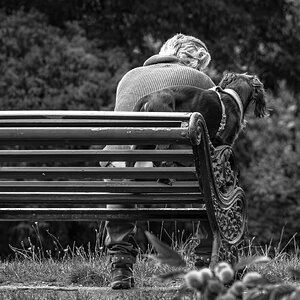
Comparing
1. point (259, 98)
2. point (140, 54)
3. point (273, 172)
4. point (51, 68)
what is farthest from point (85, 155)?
point (273, 172)

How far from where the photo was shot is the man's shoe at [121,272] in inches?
194

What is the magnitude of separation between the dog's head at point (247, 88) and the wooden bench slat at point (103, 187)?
565 mm

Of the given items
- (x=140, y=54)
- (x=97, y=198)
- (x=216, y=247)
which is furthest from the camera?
(x=140, y=54)

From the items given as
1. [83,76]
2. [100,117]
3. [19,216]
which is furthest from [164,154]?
[83,76]

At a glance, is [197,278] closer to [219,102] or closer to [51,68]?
[219,102]

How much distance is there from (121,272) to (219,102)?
0.96 m

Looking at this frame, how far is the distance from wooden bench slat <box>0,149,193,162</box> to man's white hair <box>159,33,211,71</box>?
1.41 m

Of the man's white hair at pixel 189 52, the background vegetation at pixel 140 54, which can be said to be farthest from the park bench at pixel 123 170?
the background vegetation at pixel 140 54

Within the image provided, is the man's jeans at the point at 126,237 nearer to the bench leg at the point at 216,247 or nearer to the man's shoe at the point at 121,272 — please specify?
the man's shoe at the point at 121,272

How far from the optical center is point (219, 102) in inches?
190

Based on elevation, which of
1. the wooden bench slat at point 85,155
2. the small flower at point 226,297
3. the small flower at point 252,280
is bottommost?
the wooden bench slat at point 85,155

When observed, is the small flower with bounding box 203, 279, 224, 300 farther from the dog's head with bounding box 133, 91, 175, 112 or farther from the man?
the man

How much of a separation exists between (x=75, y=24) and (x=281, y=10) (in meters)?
3.50

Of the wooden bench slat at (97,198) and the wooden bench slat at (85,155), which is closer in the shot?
the wooden bench slat at (85,155)
